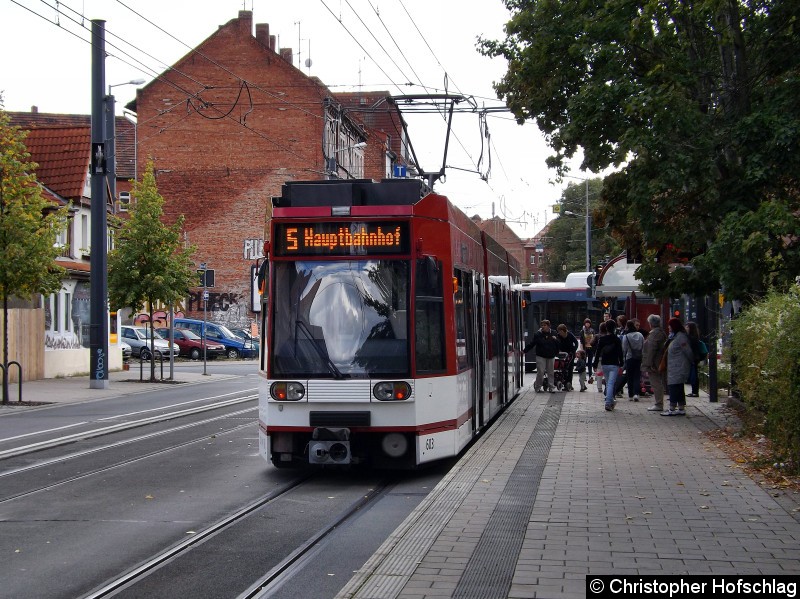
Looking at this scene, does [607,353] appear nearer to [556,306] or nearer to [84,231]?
[556,306]

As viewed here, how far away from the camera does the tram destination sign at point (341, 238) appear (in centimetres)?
1180

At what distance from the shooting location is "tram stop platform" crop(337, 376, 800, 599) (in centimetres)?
646

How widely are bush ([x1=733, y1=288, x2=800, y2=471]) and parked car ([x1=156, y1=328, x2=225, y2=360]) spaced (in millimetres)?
40388

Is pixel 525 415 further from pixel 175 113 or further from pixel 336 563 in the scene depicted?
pixel 175 113

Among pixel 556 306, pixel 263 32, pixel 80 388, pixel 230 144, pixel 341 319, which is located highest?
pixel 263 32

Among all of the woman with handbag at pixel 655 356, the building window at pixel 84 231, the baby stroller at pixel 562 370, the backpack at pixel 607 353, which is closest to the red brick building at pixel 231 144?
the building window at pixel 84 231

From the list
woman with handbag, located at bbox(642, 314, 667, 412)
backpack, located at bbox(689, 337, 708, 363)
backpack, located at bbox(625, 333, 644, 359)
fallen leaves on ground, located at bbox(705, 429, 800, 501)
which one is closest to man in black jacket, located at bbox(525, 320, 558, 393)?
backpack, located at bbox(625, 333, 644, 359)

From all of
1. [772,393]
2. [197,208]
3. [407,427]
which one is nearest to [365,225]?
[407,427]

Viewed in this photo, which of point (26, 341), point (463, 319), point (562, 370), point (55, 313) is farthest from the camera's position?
point (55, 313)

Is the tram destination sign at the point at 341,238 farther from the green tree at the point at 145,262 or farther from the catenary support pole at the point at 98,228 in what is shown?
the green tree at the point at 145,262

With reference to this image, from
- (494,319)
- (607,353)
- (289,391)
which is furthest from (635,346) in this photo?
(289,391)

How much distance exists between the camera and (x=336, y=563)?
25.2ft

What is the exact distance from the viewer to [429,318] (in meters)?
11.9

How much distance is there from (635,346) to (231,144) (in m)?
41.7
